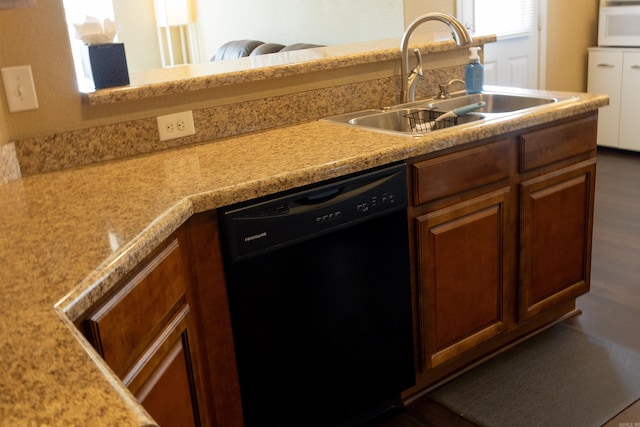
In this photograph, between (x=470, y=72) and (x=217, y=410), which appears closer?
(x=217, y=410)

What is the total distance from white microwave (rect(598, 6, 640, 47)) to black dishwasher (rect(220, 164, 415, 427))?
12.0ft

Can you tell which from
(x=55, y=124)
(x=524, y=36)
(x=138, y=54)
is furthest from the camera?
(x=138, y=54)

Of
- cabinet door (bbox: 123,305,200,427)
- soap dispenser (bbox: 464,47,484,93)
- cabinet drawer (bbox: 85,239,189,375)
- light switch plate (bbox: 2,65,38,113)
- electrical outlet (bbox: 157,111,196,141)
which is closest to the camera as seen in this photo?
cabinet drawer (bbox: 85,239,189,375)

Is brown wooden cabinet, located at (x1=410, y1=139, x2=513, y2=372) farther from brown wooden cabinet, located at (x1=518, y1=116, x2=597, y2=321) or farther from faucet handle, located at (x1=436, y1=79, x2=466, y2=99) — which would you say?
faucet handle, located at (x1=436, y1=79, x2=466, y2=99)

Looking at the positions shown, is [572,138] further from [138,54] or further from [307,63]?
[138,54]

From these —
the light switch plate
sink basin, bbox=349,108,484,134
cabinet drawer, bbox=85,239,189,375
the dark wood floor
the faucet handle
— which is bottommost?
the dark wood floor

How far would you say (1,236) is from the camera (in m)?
1.37

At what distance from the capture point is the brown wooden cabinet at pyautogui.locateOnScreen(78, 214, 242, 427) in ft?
4.12

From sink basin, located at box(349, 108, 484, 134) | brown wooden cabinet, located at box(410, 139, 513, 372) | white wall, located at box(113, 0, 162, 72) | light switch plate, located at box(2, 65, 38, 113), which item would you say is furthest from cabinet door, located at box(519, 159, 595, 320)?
white wall, located at box(113, 0, 162, 72)

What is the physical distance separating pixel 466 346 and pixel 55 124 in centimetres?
151

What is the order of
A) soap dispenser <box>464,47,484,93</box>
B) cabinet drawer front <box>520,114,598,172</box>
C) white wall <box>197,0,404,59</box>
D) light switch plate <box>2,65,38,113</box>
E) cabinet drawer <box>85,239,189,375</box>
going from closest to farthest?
cabinet drawer <box>85,239,189,375</box>
light switch plate <box>2,65,38,113</box>
cabinet drawer front <box>520,114,598,172</box>
soap dispenser <box>464,47,484,93</box>
white wall <box>197,0,404,59</box>

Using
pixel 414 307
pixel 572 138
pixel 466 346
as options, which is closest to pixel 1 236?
pixel 414 307

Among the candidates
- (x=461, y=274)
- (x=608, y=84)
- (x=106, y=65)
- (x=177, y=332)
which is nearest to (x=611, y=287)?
(x=461, y=274)

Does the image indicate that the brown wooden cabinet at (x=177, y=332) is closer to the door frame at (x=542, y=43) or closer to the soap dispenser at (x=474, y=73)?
the soap dispenser at (x=474, y=73)
